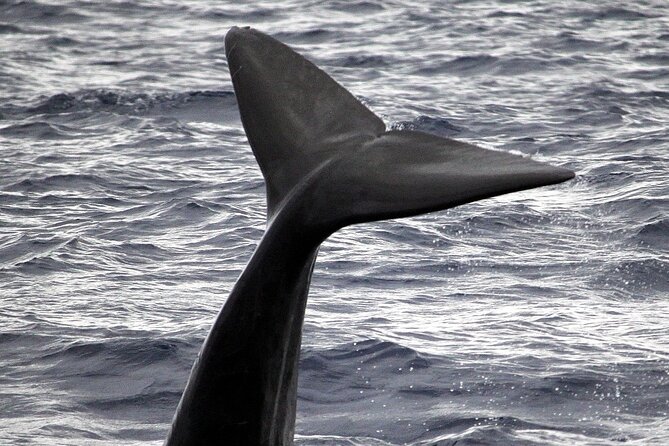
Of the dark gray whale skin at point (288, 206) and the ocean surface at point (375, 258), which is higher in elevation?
the dark gray whale skin at point (288, 206)

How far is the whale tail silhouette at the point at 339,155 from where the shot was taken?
14.8 feet

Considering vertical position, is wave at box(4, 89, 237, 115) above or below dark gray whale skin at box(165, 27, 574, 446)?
below

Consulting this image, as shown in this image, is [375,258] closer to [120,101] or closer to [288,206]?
[288,206]

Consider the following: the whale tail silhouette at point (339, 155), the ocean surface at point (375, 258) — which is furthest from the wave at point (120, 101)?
the whale tail silhouette at point (339, 155)

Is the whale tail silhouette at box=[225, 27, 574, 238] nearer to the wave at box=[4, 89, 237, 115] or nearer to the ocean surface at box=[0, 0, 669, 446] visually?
the ocean surface at box=[0, 0, 669, 446]

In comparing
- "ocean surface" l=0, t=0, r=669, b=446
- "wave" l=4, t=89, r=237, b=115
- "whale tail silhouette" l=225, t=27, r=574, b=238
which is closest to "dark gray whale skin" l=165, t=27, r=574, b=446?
"whale tail silhouette" l=225, t=27, r=574, b=238

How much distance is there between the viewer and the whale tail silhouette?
4.50 meters

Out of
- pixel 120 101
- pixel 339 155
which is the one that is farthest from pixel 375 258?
pixel 120 101

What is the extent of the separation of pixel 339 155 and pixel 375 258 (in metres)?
5.90

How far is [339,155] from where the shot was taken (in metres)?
5.20

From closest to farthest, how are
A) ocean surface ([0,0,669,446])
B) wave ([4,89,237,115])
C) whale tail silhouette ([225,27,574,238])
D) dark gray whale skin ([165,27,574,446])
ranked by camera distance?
whale tail silhouette ([225,27,574,238])
dark gray whale skin ([165,27,574,446])
ocean surface ([0,0,669,446])
wave ([4,89,237,115])

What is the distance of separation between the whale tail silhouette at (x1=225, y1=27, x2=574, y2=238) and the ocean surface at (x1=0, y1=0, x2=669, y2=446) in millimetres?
2397

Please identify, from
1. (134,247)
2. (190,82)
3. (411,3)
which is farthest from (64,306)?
(411,3)

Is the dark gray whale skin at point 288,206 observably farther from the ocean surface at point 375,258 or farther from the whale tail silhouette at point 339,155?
the ocean surface at point 375,258
